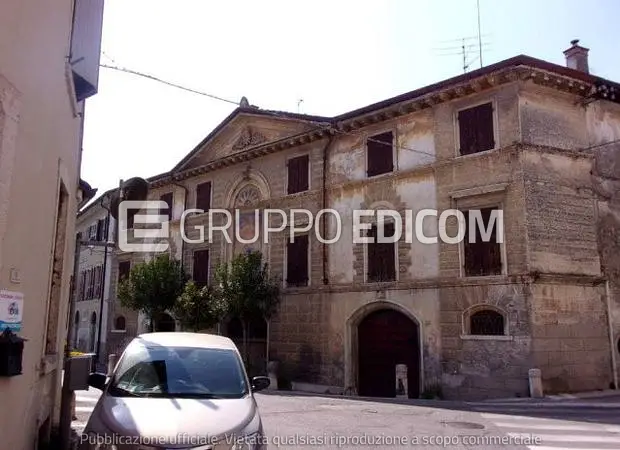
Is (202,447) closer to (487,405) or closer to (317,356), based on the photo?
(487,405)

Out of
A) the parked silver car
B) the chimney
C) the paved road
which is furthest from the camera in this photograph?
the chimney

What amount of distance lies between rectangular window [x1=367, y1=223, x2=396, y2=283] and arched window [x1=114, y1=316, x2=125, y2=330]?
16337 mm

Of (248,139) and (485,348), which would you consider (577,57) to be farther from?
(248,139)

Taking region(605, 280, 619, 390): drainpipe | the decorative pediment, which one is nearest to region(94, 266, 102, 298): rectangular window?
the decorative pediment

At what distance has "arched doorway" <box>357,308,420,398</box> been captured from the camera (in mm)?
16688

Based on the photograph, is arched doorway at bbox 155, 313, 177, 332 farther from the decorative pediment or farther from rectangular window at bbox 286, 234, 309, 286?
the decorative pediment

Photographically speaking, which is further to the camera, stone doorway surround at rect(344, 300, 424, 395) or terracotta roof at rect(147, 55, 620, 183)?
stone doorway surround at rect(344, 300, 424, 395)

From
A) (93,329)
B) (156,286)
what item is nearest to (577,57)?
(156,286)

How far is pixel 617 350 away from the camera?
15156mm

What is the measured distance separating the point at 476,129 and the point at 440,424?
9105 millimetres

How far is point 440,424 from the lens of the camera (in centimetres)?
991

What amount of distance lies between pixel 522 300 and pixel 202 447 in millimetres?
11584

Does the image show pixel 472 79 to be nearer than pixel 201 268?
Yes

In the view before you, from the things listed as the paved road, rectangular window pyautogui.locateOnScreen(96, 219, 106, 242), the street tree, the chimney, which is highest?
the chimney
